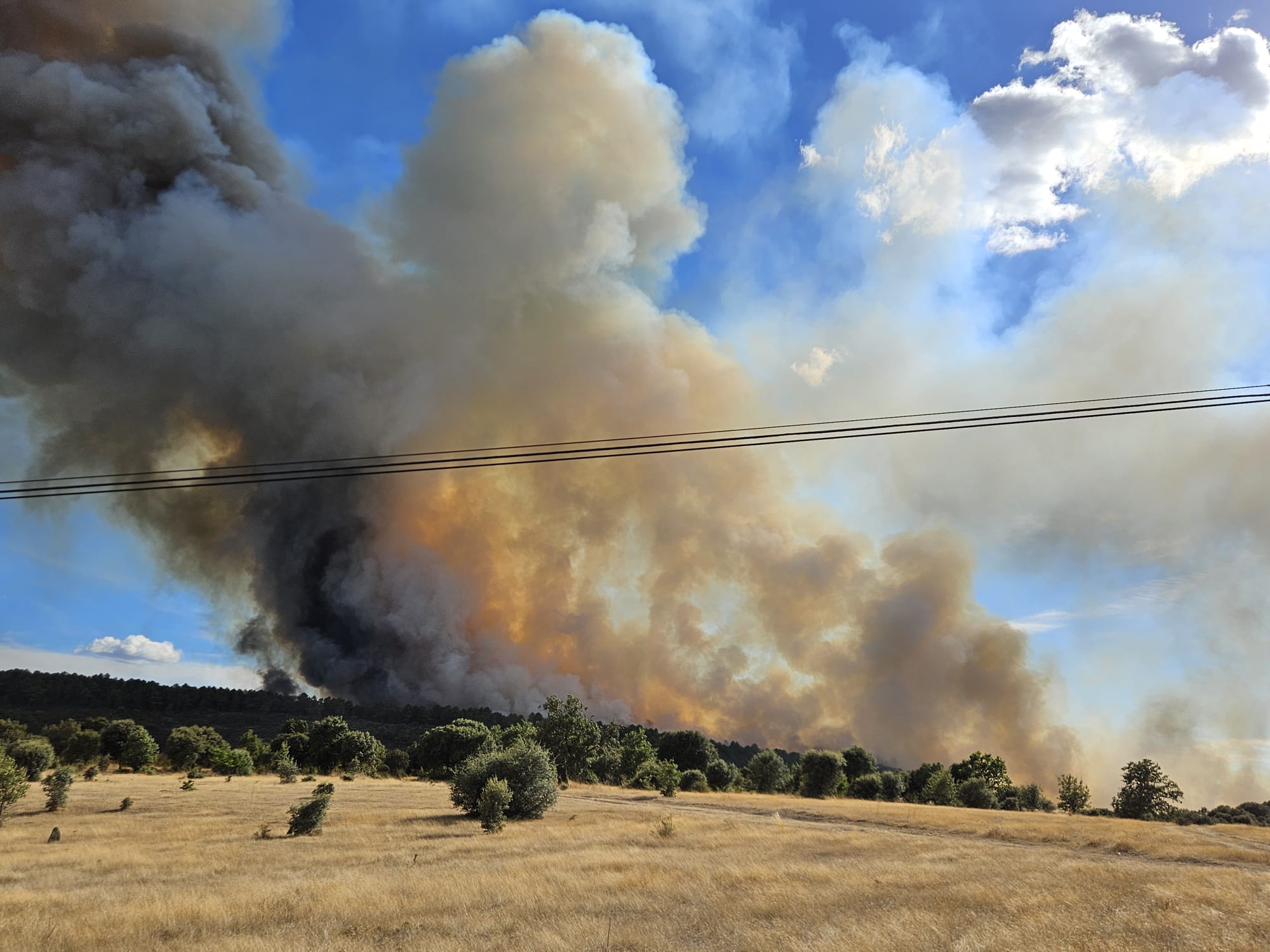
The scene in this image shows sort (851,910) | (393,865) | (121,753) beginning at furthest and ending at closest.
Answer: (121,753), (393,865), (851,910)

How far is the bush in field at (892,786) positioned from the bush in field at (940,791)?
407 cm

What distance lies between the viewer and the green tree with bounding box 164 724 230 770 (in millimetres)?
87312

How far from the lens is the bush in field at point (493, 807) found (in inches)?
1411

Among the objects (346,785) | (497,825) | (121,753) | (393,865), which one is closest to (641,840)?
(497,825)

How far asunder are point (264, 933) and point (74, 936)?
4.29m

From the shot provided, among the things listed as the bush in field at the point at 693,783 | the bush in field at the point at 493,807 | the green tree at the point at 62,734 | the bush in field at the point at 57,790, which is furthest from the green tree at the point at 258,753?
the bush in field at the point at 493,807

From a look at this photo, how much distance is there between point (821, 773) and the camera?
9944 centimetres

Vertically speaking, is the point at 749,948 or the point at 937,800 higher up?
the point at 749,948

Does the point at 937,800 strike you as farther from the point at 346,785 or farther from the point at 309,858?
the point at 309,858

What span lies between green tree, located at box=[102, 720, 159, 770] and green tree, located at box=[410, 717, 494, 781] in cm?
3415

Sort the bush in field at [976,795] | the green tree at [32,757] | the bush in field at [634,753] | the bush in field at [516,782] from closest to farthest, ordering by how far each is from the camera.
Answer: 1. the bush in field at [516,782]
2. the green tree at [32,757]
3. the bush in field at [976,795]
4. the bush in field at [634,753]

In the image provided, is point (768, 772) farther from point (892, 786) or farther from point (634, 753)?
point (634, 753)

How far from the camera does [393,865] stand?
2567 cm

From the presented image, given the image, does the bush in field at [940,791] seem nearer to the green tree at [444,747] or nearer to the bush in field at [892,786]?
the bush in field at [892,786]
